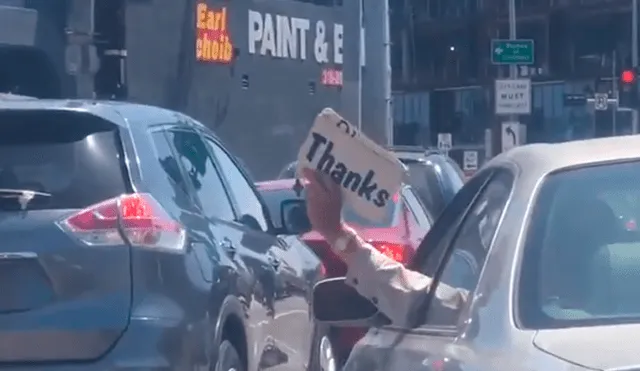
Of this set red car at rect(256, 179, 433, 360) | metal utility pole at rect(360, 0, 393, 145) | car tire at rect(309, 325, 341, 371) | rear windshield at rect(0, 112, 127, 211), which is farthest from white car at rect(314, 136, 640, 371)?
metal utility pole at rect(360, 0, 393, 145)

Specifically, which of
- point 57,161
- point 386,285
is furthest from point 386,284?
point 57,161

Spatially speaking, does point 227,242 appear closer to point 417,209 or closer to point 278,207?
point 278,207

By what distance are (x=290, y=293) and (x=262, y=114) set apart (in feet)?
96.5

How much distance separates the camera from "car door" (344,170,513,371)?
3.98 m

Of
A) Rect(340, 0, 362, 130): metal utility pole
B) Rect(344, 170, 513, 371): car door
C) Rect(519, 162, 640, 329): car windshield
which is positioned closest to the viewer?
Rect(519, 162, 640, 329): car windshield

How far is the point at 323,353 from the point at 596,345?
650 cm

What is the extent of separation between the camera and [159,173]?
6.32 m

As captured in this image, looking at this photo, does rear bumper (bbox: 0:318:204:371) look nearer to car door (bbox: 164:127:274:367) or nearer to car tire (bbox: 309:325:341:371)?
car door (bbox: 164:127:274:367)

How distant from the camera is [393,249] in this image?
34.6 feet

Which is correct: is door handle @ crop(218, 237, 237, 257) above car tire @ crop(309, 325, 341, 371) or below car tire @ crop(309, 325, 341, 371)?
above

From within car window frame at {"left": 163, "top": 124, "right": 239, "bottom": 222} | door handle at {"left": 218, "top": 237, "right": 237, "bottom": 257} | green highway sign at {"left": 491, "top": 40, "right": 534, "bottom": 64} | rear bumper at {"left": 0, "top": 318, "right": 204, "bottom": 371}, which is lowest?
rear bumper at {"left": 0, "top": 318, "right": 204, "bottom": 371}

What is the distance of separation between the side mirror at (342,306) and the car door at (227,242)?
5.21 feet

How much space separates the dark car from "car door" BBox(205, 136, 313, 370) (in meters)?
0.92

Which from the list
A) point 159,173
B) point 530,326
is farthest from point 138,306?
point 530,326
